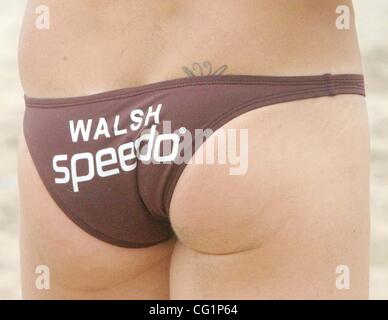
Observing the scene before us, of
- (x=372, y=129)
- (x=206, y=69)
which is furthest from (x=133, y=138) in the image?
(x=372, y=129)

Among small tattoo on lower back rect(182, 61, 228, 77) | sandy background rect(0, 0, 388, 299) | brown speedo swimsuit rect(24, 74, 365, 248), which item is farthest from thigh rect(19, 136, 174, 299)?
sandy background rect(0, 0, 388, 299)

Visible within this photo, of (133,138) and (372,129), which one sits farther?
(372,129)

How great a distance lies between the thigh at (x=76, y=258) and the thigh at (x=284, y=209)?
111mm

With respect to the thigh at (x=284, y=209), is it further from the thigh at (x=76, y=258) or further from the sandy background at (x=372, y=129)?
the sandy background at (x=372, y=129)

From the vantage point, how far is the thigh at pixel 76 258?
1.26 m

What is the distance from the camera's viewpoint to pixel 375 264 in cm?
295

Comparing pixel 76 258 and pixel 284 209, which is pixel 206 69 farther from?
pixel 76 258

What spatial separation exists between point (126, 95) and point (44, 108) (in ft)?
0.44

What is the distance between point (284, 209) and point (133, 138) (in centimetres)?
22

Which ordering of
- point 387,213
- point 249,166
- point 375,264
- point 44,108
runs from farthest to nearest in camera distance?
point 387,213 < point 375,264 < point 44,108 < point 249,166

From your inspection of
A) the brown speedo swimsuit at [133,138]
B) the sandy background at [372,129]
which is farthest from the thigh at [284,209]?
the sandy background at [372,129]

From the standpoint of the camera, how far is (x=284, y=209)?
1.15 meters

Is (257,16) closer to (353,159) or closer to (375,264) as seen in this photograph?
(353,159)
